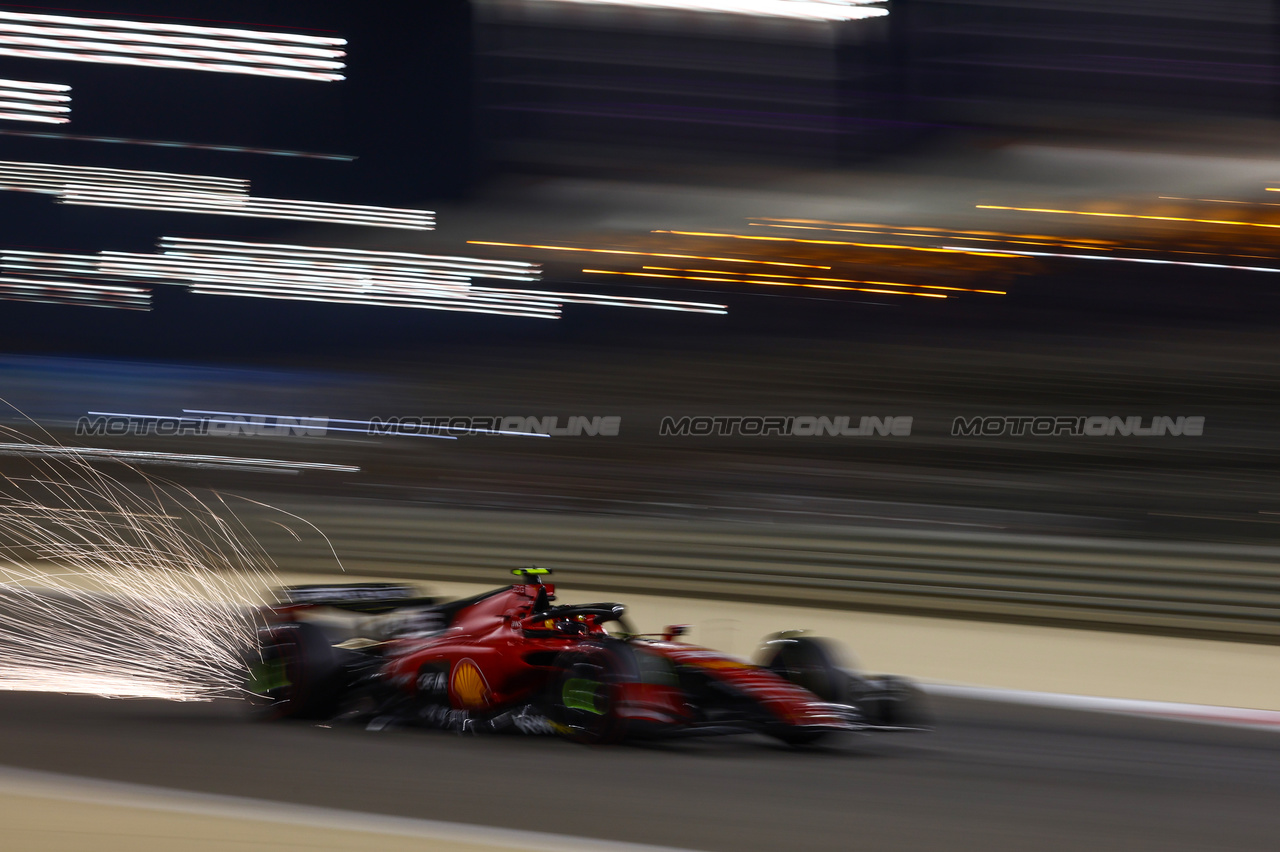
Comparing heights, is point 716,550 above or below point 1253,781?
above

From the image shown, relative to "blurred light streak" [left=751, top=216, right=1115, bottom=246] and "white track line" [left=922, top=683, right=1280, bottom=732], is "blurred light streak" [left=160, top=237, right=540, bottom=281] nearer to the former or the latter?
"blurred light streak" [left=751, top=216, right=1115, bottom=246]

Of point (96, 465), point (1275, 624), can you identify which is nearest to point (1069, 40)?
point (1275, 624)

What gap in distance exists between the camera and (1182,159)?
10844 millimetres

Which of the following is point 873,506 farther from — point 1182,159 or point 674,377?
point 1182,159

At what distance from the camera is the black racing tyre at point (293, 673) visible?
4941mm

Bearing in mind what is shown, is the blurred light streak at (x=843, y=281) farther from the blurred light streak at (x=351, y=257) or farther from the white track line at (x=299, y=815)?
the white track line at (x=299, y=815)

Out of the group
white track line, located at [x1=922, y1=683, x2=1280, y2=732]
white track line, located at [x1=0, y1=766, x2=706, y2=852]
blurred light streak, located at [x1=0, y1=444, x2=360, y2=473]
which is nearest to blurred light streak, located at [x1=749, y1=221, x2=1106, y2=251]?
white track line, located at [x1=922, y1=683, x2=1280, y2=732]

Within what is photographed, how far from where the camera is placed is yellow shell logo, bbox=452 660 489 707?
4766 millimetres

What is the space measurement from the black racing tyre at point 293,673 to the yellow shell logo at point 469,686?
52 centimetres

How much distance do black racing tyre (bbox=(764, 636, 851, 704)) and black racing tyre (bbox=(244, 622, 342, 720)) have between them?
5.71ft

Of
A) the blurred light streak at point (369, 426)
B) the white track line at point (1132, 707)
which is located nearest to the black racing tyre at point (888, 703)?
the white track line at point (1132, 707)

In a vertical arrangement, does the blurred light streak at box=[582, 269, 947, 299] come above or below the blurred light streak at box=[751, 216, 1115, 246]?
below

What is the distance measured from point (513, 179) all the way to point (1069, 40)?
559cm

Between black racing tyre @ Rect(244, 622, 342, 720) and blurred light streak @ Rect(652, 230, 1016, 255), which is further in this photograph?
blurred light streak @ Rect(652, 230, 1016, 255)
